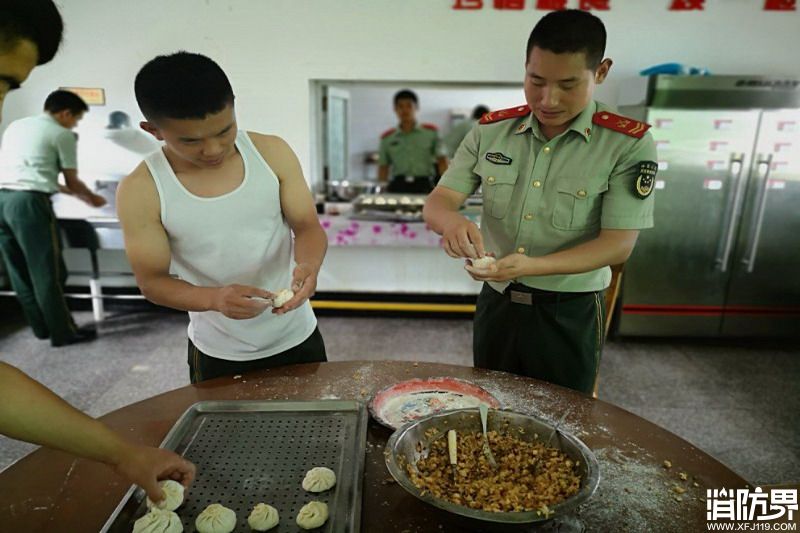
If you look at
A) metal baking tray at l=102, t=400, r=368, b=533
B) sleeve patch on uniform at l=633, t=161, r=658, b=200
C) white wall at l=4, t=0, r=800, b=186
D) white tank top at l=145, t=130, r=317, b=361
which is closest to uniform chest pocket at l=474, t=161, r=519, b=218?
sleeve patch on uniform at l=633, t=161, r=658, b=200

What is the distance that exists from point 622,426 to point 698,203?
3091 mm

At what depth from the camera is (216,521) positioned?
2.88ft

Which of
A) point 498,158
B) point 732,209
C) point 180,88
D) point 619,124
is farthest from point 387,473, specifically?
point 732,209

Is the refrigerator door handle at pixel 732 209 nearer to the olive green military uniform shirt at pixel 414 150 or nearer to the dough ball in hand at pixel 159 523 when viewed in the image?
the olive green military uniform shirt at pixel 414 150

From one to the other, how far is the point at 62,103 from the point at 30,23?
347cm

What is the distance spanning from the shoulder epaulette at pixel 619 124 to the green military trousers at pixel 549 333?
53 centimetres

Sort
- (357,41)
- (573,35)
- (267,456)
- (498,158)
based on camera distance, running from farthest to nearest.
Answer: (357,41) → (498,158) → (573,35) → (267,456)

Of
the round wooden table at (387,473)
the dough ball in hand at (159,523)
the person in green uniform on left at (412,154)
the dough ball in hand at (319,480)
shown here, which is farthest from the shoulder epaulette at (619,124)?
the person in green uniform on left at (412,154)

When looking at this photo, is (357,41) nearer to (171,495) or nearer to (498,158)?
(498,158)

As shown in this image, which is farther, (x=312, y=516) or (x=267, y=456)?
(x=267, y=456)

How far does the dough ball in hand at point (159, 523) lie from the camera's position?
852mm

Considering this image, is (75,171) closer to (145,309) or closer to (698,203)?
(145,309)

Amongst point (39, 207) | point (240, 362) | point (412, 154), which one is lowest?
point (240, 362)

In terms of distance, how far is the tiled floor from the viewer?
2.69 m
